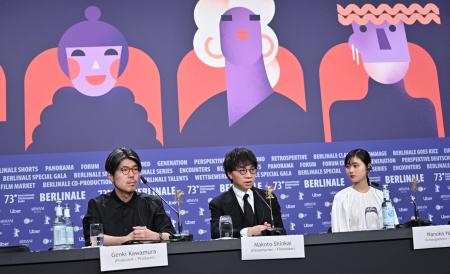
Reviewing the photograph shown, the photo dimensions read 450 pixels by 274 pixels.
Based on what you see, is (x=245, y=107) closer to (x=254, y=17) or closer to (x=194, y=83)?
(x=194, y=83)

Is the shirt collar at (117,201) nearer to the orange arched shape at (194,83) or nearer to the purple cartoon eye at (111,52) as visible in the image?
the orange arched shape at (194,83)

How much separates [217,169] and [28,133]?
4.56 ft

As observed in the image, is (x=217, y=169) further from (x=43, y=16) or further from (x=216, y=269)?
(x=216, y=269)

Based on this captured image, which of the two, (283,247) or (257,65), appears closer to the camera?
(283,247)

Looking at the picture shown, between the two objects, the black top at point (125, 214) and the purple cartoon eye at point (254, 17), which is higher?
the purple cartoon eye at point (254, 17)

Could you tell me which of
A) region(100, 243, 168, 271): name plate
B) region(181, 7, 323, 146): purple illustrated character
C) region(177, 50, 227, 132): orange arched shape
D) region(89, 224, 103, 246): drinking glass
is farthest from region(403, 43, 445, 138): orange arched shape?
region(100, 243, 168, 271): name plate

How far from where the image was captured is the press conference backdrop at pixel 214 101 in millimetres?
4488

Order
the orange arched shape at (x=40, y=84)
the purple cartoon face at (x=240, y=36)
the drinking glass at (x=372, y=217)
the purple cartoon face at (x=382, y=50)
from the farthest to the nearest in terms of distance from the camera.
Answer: the purple cartoon face at (x=382, y=50) < the purple cartoon face at (x=240, y=36) < the orange arched shape at (x=40, y=84) < the drinking glass at (x=372, y=217)

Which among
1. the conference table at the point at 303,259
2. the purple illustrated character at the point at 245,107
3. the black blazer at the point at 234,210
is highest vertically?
the purple illustrated character at the point at 245,107

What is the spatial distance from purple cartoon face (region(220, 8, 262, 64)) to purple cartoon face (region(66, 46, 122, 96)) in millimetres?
829

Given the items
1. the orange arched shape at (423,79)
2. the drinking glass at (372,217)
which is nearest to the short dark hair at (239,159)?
the drinking glass at (372,217)

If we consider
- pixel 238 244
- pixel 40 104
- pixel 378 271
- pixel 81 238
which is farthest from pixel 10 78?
pixel 378 271

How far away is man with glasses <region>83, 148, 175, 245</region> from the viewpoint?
11.3 feet

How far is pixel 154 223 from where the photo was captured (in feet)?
11.7
